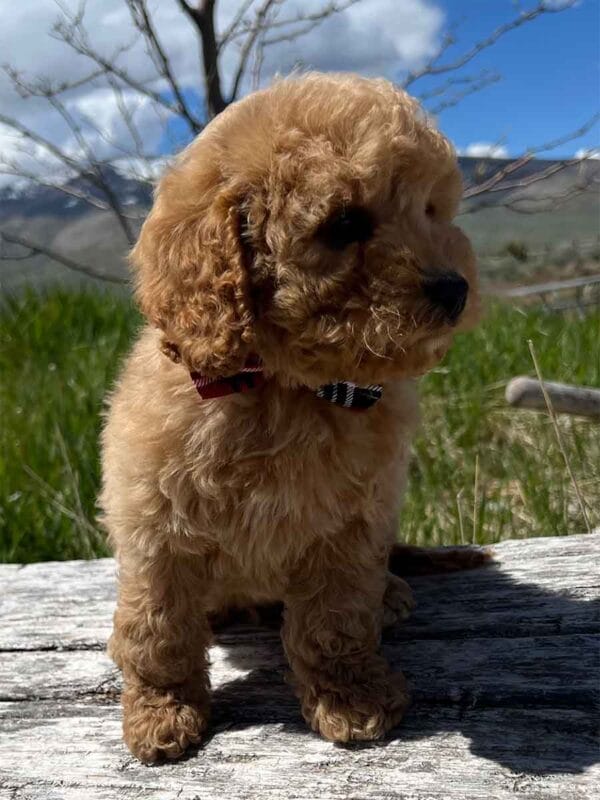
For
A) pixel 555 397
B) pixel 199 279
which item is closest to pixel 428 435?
pixel 555 397

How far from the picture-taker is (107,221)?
603 centimetres

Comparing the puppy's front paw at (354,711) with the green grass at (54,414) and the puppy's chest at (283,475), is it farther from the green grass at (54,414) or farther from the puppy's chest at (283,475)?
the green grass at (54,414)

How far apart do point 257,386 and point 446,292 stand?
0.49 metres

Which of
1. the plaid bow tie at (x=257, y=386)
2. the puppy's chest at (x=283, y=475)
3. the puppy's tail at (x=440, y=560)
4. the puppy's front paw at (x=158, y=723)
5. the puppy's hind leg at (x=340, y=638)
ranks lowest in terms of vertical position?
the puppy's front paw at (x=158, y=723)

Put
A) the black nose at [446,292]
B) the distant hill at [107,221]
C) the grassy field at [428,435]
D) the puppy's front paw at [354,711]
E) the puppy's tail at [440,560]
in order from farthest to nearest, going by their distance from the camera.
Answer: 1. the distant hill at [107,221]
2. the grassy field at [428,435]
3. the puppy's tail at [440,560]
4. the puppy's front paw at [354,711]
5. the black nose at [446,292]

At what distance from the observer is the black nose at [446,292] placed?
1.67 m

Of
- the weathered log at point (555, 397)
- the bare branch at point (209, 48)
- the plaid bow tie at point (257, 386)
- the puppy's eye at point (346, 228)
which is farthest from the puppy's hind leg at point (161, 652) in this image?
the bare branch at point (209, 48)

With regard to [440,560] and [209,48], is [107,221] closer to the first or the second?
[209,48]

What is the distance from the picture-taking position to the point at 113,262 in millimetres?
5910

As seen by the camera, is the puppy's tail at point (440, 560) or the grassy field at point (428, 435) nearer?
the puppy's tail at point (440, 560)

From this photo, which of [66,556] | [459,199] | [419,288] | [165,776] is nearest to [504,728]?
[165,776]

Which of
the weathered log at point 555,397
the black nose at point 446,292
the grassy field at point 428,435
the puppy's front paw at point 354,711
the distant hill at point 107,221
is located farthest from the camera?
the distant hill at point 107,221

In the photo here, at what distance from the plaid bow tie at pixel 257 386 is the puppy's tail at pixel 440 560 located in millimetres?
975

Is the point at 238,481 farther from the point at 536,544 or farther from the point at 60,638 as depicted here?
the point at 536,544
